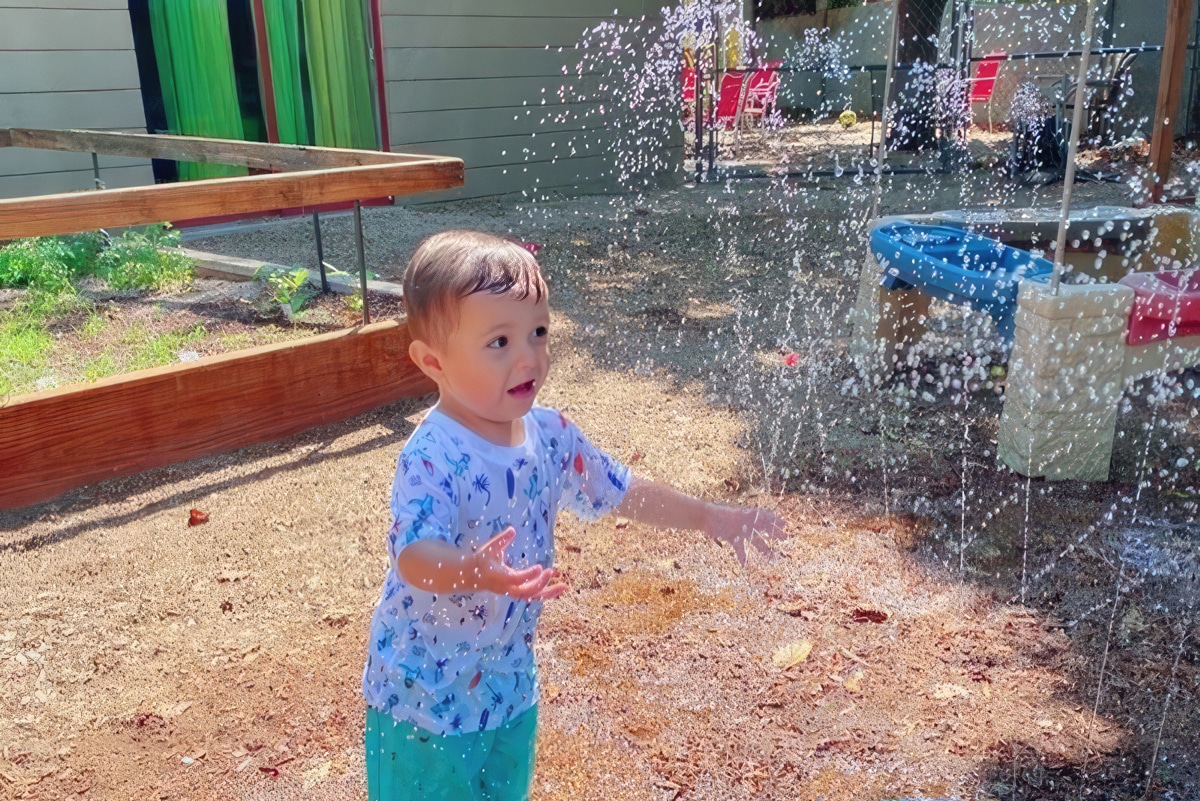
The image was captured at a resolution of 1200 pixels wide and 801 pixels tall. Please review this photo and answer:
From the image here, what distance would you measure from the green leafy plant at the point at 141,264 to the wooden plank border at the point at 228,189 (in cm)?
63

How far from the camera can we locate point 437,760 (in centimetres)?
176

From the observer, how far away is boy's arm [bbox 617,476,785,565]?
6.54ft

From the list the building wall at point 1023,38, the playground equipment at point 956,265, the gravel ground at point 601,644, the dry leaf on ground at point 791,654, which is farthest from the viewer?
the building wall at point 1023,38

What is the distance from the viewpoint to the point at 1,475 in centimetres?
393

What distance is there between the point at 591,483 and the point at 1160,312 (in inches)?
125

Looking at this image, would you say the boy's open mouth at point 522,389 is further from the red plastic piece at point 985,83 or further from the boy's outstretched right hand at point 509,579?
the red plastic piece at point 985,83

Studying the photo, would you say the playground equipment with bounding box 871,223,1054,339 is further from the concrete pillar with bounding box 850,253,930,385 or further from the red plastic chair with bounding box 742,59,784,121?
the red plastic chair with bounding box 742,59,784,121

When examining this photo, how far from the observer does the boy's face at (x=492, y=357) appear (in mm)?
1725

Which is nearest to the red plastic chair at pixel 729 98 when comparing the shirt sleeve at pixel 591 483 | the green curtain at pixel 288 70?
the green curtain at pixel 288 70

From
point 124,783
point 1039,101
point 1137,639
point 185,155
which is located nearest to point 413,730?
point 124,783

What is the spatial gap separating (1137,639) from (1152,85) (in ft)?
48.1

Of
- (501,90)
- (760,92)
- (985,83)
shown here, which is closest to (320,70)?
(501,90)

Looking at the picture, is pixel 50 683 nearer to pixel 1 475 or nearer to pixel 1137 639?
pixel 1 475

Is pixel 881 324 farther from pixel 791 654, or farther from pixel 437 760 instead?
pixel 437 760
